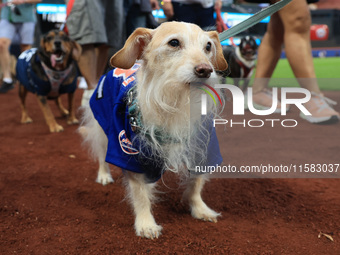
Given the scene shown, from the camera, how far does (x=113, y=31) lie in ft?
13.3

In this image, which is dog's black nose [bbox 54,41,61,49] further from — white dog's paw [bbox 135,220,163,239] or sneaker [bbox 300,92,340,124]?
white dog's paw [bbox 135,220,163,239]

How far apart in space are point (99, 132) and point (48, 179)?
0.56m

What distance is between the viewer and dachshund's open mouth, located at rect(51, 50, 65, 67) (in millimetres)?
4359

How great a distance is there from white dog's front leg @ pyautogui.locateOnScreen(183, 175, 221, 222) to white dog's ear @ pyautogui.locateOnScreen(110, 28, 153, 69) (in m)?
0.77

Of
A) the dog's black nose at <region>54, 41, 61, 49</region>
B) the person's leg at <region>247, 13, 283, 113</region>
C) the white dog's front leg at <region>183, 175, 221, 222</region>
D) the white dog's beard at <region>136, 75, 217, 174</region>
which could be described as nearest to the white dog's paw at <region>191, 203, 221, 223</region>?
the white dog's front leg at <region>183, 175, 221, 222</region>

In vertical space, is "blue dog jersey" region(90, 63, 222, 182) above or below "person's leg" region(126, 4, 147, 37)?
below

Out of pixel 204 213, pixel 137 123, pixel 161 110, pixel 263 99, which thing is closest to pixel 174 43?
pixel 161 110

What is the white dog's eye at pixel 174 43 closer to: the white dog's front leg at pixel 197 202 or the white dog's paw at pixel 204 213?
the white dog's front leg at pixel 197 202

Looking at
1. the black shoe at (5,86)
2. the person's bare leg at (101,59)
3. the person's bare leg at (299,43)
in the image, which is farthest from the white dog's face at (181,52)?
the black shoe at (5,86)

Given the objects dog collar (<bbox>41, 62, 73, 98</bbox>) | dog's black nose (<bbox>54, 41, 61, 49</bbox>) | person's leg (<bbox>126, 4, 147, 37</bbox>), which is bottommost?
dog collar (<bbox>41, 62, 73, 98</bbox>)

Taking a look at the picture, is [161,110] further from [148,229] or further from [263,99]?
[263,99]

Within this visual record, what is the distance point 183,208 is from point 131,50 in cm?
102

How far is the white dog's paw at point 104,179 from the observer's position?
2.54 meters

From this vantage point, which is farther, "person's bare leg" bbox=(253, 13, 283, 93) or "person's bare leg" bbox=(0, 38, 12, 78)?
"person's bare leg" bbox=(0, 38, 12, 78)
